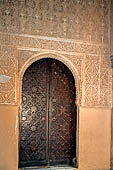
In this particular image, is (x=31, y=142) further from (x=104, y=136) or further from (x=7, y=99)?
(x=104, y=136)

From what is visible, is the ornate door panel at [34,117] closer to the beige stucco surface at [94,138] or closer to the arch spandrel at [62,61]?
the arch spandrel at [62,61]

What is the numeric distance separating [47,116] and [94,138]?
95cm

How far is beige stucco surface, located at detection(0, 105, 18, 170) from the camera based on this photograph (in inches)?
153

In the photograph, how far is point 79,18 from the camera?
14.5 ft

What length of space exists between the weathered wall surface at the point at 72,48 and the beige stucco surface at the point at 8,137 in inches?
0.6

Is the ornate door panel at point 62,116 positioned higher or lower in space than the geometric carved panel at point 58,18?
lower

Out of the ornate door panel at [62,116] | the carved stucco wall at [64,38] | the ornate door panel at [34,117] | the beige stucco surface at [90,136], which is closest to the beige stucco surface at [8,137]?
the beige stucco surface at [90,136]

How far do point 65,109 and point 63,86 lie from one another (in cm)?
44

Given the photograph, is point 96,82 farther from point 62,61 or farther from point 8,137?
point 8,137

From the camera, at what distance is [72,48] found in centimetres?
436

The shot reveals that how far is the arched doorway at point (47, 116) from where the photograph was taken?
14.2 ft

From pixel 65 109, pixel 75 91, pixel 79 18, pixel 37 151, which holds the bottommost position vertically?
pixel 37 151

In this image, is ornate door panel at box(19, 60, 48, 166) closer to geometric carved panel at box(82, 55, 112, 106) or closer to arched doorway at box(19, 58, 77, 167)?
arched doorway at box(19, 58, 77, 167)

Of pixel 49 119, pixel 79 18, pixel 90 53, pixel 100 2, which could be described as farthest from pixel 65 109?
pixel 100 2
